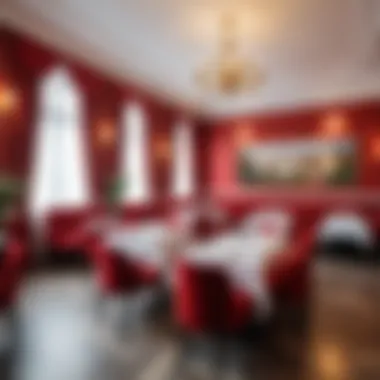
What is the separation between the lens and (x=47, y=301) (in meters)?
4.84

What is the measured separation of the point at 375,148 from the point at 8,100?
7.47m

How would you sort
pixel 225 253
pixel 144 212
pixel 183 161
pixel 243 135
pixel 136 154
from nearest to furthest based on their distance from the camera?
pixel 225 253
pixel 144 212
pixel 136 154
pixel 243 135
pixel 183 161

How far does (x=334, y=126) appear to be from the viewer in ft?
29.7

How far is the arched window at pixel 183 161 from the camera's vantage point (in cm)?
1012

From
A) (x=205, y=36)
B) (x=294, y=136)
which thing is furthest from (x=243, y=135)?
(x=205, y=36)

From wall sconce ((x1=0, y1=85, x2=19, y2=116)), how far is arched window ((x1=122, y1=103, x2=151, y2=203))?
2642 mm

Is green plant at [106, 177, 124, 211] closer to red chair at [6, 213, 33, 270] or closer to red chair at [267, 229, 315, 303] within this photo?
red chair at [6, 213, 33, 270]

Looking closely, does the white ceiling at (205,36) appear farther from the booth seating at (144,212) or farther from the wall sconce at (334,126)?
the booth seating at (144,212)

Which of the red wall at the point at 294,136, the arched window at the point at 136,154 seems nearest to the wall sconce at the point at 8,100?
the arched window at the point at 136,154

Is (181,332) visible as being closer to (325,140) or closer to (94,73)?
(94,73)

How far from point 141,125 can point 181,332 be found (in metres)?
5.78

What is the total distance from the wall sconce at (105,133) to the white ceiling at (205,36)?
99 centimetres

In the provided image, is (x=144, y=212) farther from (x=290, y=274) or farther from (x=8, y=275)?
(x=290, y=274)

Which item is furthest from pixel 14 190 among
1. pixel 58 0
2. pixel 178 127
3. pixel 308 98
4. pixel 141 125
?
pixel 308 98
